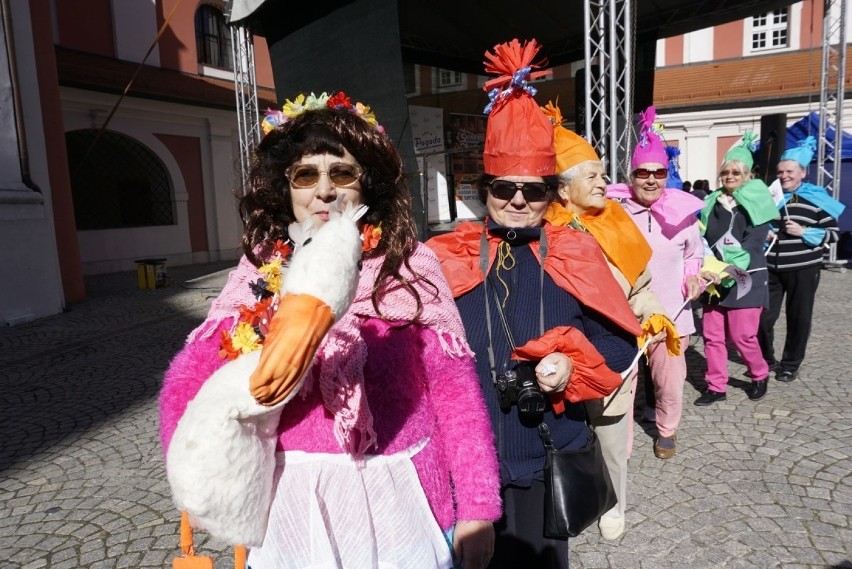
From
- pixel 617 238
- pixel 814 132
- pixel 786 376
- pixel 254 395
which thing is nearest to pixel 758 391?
pixel 786 376

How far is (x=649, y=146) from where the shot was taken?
11.9 ft

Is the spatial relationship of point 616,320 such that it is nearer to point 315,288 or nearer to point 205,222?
point 315,288

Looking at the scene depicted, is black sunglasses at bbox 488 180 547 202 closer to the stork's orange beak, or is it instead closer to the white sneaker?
the stork's orange beak

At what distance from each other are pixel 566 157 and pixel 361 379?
1854 millimetres

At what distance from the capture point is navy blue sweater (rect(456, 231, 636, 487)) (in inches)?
71.5

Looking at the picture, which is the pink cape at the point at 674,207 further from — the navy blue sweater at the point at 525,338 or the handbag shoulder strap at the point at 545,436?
the handbag shoulder strap at the point at 545,436

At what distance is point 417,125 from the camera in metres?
Answer: 13.8

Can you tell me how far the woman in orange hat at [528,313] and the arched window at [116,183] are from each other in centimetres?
1387

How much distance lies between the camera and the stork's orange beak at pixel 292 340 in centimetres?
90

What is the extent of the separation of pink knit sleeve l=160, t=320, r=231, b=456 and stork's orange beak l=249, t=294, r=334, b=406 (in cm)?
51

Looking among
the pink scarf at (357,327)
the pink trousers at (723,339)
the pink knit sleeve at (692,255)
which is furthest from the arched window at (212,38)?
the pink scarf at (357,327)

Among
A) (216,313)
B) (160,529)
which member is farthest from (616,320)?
(160,529)

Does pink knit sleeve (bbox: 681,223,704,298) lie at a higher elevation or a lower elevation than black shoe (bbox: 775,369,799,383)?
higher

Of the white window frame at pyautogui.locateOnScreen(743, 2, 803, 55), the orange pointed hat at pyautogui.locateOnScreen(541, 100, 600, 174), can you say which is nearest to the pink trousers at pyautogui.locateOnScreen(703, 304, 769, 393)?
the orange pointed hat at pyautogui.locateOnScreen(541, 100, 600, 174)
